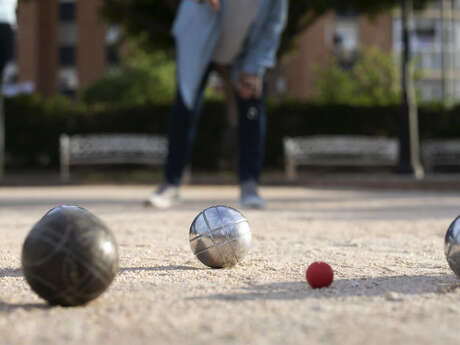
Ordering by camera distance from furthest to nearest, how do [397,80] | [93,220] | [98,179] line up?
[397,80] < [98,179] < [93,220]

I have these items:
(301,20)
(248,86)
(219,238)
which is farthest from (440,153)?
(219,238)

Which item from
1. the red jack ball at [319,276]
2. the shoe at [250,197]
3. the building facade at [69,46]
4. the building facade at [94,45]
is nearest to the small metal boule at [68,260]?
the red jack ball at [319,276]

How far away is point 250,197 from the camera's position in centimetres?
574

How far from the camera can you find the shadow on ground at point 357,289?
2170 millimetres

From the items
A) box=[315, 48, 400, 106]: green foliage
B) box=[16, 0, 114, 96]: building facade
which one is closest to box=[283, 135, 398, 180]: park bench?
box=[315, 48, 400, 106]: green foliage

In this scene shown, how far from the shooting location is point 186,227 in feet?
14.8

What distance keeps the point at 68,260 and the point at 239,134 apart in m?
3.97

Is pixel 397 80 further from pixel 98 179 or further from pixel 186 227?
pixel 186 227

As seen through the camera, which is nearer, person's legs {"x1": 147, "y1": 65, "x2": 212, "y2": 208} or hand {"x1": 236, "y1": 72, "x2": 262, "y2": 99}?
hand {"x1": 236, "y1": 72, "x2": 262, "y2": 99}

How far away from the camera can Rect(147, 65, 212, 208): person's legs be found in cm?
568

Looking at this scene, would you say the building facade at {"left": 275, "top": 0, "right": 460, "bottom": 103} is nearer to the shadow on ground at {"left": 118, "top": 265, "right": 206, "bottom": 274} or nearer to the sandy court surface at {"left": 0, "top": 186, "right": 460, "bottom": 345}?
the sandy court surface at {"left": 0, "top": 186, "right": 460, "bottom": 345}

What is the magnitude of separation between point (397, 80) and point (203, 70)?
26817mm

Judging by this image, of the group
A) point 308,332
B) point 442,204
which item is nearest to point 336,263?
point 308,332

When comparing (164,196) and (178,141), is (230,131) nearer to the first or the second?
(164,196)
